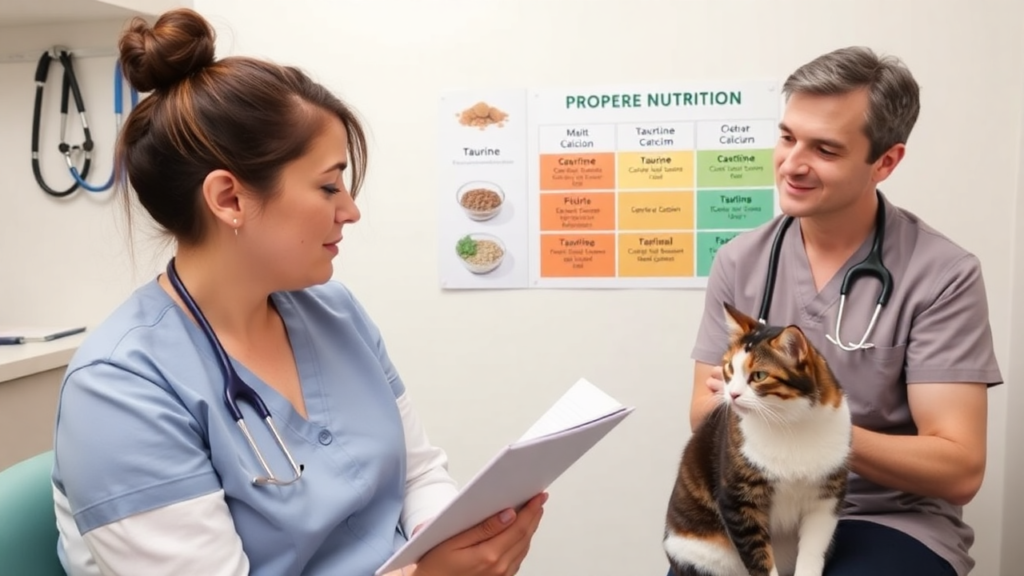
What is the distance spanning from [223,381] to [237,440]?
8cm

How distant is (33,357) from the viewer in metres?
1.80

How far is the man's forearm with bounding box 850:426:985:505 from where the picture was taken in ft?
4.05

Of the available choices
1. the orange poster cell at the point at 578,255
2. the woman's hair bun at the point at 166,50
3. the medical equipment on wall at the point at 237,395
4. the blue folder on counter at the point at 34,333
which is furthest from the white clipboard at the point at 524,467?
the blue folder on counter at the point at 34,333

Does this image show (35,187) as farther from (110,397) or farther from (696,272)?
(696,272)

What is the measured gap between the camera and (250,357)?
1.14 meters

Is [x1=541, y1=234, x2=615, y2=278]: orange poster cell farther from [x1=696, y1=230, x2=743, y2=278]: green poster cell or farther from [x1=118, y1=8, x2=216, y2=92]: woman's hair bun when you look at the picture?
[x1=118, y1=8, x2=216, y2=92]: woman's hair bun

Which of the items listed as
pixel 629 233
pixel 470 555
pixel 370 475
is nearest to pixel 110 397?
pixel 370 475

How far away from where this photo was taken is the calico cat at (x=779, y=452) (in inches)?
43.4

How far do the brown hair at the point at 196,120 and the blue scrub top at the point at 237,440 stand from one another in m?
0.14

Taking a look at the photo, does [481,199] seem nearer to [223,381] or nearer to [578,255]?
[578,255]

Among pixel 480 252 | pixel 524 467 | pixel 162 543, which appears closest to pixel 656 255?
pixel 480 252

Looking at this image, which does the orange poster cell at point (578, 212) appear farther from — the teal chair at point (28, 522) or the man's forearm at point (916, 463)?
the teal chair at point (28, 522)

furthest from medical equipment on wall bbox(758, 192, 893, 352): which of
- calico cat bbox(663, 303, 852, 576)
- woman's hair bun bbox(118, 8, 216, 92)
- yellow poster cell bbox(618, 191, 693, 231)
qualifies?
woman's hair bun bbox(118, 8, 216, 92)

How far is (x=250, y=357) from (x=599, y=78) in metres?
1.17
